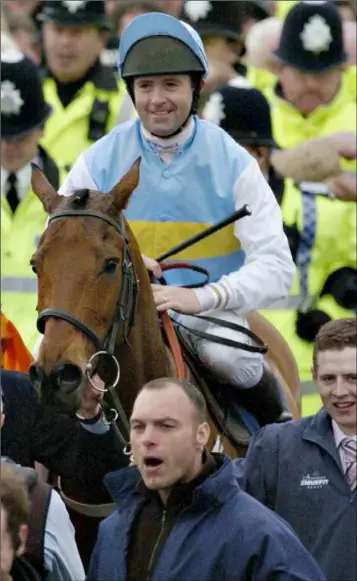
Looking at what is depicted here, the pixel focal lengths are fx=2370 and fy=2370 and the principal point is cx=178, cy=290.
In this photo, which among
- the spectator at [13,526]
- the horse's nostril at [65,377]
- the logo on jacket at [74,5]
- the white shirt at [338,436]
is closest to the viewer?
the spectator at [13,526]

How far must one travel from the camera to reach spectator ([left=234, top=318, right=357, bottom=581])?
26.7 feet

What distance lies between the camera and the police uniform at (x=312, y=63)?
1388cm

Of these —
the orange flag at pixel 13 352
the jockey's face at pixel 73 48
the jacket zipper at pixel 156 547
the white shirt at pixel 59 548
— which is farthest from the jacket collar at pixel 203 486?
the jockey's face at pixel 73 48

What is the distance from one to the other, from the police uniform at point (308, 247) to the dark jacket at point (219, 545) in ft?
18.8

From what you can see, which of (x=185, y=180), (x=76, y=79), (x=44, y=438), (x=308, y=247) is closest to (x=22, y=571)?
(x=44, y=438)

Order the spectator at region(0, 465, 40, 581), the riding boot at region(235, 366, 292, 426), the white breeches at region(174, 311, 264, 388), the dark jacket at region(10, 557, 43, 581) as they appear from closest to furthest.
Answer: the spectator at region(0, 465, 40, 581), the dark jacket at region(10, 557, 43, 581), the white breeches at region(174, 311, 264, 388), the riding boot at region(235, 366, 292, 426)

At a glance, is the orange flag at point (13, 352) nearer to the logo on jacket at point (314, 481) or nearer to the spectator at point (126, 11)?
the logo on jacket at point (314, 481)

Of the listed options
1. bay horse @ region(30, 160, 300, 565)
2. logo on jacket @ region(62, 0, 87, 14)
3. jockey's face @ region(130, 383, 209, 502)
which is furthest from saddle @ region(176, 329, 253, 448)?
logo on jacket @ region(62, 0, 87, 14)

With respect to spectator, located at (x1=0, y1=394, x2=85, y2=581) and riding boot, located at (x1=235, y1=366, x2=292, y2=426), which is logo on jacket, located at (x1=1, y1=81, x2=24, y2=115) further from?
spectator, located at (x1=0, y1=394, x2=85, y2=581)

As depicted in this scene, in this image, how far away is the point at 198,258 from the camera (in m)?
9.73

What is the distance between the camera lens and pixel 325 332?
842 centimetres

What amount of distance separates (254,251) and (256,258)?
49 mm

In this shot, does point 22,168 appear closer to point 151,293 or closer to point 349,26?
point 349,26

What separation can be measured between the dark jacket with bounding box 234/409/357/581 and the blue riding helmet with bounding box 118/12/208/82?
66.4 inches
